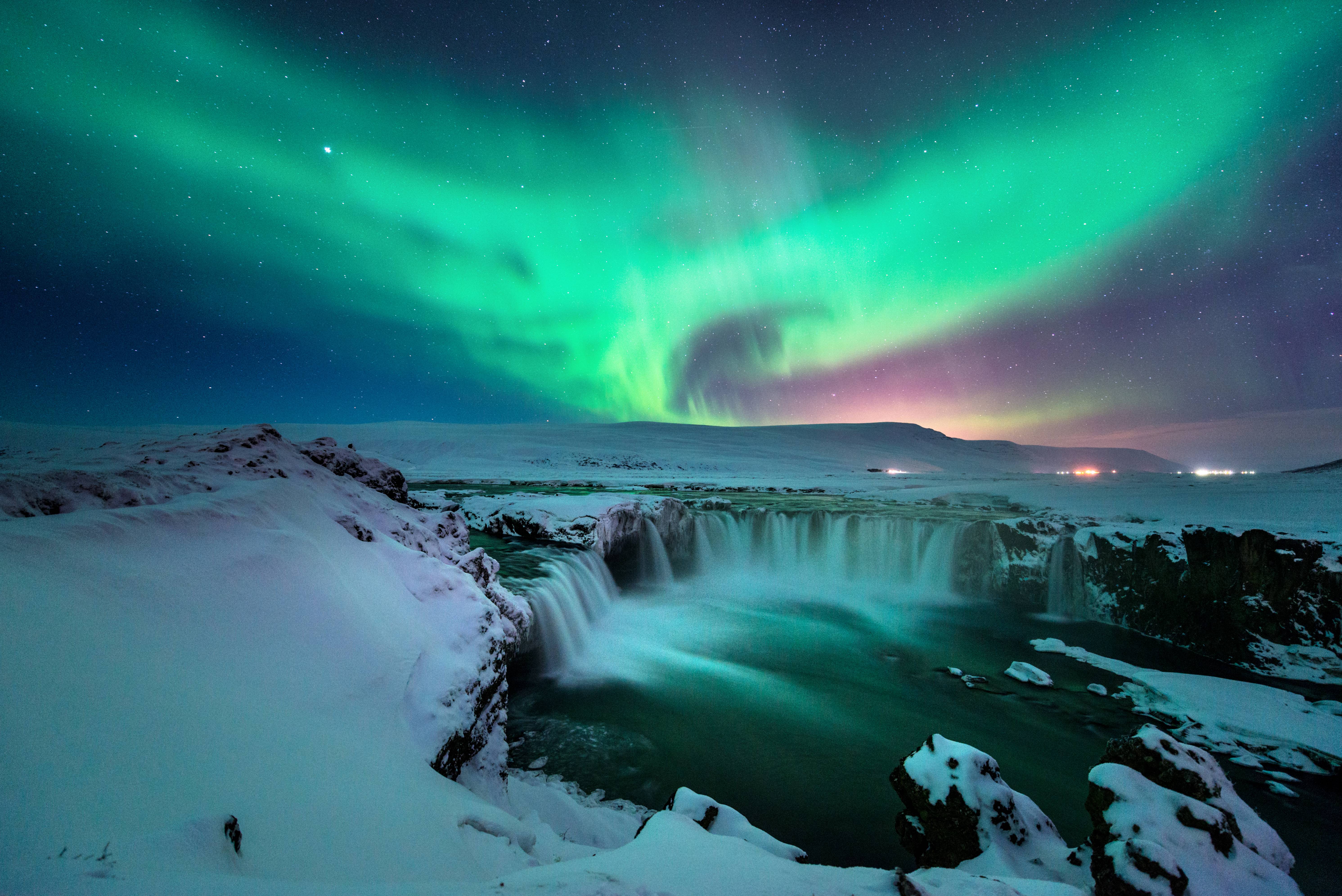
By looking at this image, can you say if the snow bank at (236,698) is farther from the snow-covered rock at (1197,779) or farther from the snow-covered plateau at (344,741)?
the snow-covered rock at (1197,779)

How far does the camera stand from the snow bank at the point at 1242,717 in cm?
699

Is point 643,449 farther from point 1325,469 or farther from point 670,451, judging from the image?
point 1325,469

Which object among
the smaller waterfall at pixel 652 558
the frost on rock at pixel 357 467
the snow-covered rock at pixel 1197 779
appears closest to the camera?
the snow-covered rock at pixel 1197 779

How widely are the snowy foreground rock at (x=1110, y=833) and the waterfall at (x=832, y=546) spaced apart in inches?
551

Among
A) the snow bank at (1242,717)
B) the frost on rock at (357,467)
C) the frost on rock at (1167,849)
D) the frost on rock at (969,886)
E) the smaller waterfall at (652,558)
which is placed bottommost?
the snow bank at (1242,717)

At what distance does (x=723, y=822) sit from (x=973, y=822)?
1895 millimetres

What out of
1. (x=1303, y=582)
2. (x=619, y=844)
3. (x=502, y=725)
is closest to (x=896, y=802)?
(x=619, y=844)

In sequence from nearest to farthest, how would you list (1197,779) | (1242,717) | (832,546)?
(1197,779) → (1242,717) → (832,546)

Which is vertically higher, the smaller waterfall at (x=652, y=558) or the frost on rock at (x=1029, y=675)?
the smaller waterfall at (x=652, y=558)

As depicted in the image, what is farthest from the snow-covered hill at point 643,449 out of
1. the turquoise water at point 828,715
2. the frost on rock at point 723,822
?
the frost on rock at point 723,822

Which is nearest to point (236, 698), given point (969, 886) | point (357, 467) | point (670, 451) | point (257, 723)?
point (257, 723)

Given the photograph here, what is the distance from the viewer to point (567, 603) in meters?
10.7

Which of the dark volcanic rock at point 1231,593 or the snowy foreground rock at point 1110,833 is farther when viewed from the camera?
the dark volcanic rock at point 1231,593

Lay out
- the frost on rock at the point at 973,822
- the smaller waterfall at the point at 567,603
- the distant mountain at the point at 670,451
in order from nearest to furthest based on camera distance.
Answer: the frost on rock at the point at 973,822 → the smaller waterfall at the point at 567,603 → the distant mountain at the point at 670,451
